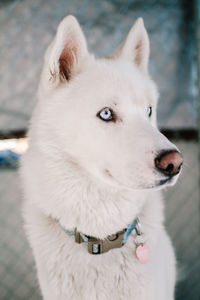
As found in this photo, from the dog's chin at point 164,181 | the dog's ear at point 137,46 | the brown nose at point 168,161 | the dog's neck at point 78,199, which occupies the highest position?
the dog's ear at point 137,46

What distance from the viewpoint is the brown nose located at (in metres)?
0.98

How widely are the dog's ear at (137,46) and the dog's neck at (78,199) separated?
71 centimetres

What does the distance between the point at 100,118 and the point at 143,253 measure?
2.25 feet

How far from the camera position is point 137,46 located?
1548 mm

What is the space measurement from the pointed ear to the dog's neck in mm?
713

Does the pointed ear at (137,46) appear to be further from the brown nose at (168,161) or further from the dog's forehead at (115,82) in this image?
the brown nose at (168,161)

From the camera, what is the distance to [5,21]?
2.42 meters

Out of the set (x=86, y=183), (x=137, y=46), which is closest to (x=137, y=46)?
(x=137, y=46)

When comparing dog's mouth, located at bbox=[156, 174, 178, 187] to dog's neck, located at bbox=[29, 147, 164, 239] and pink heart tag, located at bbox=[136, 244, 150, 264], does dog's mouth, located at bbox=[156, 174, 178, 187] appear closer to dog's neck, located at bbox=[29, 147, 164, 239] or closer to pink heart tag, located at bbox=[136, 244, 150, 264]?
dog's neck, located at bbox=[29, 147, 164, 239]

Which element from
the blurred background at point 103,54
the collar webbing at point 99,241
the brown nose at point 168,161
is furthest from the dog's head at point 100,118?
the blurred background at point 103,54

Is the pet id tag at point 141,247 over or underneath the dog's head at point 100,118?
underneath

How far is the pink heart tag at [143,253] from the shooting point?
50.7 inches

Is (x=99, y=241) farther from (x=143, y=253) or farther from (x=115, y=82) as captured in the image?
(x=115, y=82)

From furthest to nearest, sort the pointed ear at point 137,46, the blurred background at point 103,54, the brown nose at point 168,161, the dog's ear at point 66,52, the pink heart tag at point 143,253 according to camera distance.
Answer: the blurred background at point 103,54
the pointed ear at point 137,46
the pink heart tag at point 143,253
the dog's ear at point 66,52
the brown nose at point 168,161
